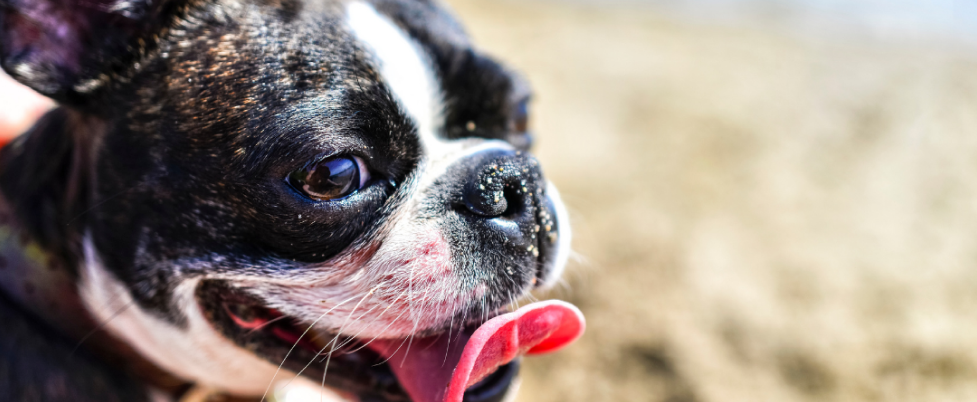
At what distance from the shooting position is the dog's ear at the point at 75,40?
188 cm

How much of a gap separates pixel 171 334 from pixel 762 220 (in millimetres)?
3329

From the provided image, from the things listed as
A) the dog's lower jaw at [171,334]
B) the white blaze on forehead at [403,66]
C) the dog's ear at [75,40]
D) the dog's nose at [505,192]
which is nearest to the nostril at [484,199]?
the dog's nose at [505,192]

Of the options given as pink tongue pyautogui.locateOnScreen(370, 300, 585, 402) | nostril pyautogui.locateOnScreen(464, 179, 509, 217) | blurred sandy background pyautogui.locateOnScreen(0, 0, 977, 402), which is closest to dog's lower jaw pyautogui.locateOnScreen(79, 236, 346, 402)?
pink tongue pyautogui.locateOnScreen(370, 300, 585, 402)

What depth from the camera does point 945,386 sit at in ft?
9.57

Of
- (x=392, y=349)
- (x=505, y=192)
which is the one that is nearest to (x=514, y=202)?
(x=505, y=192)

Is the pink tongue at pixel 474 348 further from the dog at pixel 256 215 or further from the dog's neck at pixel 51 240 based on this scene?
the dog's neck at pixel 51 240

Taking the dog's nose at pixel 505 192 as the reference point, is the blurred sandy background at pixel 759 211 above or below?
above

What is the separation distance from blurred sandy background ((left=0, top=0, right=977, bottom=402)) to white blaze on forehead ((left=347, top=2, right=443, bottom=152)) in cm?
74

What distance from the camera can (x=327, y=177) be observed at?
1.76 m

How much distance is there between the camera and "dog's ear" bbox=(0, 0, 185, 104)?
1.88 meters

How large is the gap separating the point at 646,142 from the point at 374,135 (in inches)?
144

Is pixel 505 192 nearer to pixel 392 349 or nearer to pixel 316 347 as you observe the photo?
pixel 392 349

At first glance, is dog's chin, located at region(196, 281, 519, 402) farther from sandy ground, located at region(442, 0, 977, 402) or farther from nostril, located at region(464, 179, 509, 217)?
sandy ground, located at region(442, 0, 977, 402)

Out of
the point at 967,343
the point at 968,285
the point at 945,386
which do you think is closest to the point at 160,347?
the point at 945,386
